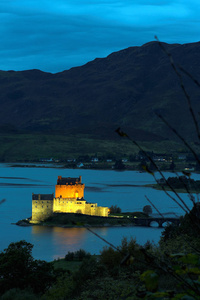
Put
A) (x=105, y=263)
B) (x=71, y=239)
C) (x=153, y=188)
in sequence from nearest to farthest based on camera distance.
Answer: (x=105, y=263) < (x=71, y=239) < (x=153, y=188)

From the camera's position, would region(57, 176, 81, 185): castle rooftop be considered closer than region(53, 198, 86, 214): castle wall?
No

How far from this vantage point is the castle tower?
103 meters

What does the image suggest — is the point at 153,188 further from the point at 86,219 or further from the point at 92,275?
the point at 92,275

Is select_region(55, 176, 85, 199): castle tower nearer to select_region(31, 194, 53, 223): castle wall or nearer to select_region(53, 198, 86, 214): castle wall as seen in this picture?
select_region(53, 198, 86, 214): castle wall

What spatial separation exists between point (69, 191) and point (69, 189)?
1.36 ft

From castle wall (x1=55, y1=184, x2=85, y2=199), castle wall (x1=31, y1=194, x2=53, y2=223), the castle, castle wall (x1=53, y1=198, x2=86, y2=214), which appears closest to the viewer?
castle wall (x1=31, y1=194, x2=53, y2=223)

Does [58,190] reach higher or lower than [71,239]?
higher

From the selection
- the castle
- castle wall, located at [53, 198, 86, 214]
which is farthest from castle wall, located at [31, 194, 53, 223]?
castle wall, located at [53, 198, 86, 214]

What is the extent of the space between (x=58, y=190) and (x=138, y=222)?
664 inches

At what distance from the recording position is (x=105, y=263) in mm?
33344

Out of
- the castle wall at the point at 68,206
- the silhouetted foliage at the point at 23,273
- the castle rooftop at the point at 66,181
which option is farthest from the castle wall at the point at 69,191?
the silhouetted foliage at the point at 23,273

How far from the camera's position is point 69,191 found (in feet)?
340

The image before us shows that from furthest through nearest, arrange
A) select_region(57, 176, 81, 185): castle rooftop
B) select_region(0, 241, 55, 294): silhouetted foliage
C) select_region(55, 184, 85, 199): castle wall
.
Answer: select_region(55, 184, 85, 199): castle wall → select_region(57, 176, 81, 185): castle rooftop → select_region(0, 241, 55, 294): silhouetted foliage

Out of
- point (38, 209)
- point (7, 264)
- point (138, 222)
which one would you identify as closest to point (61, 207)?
point (38, 209)
